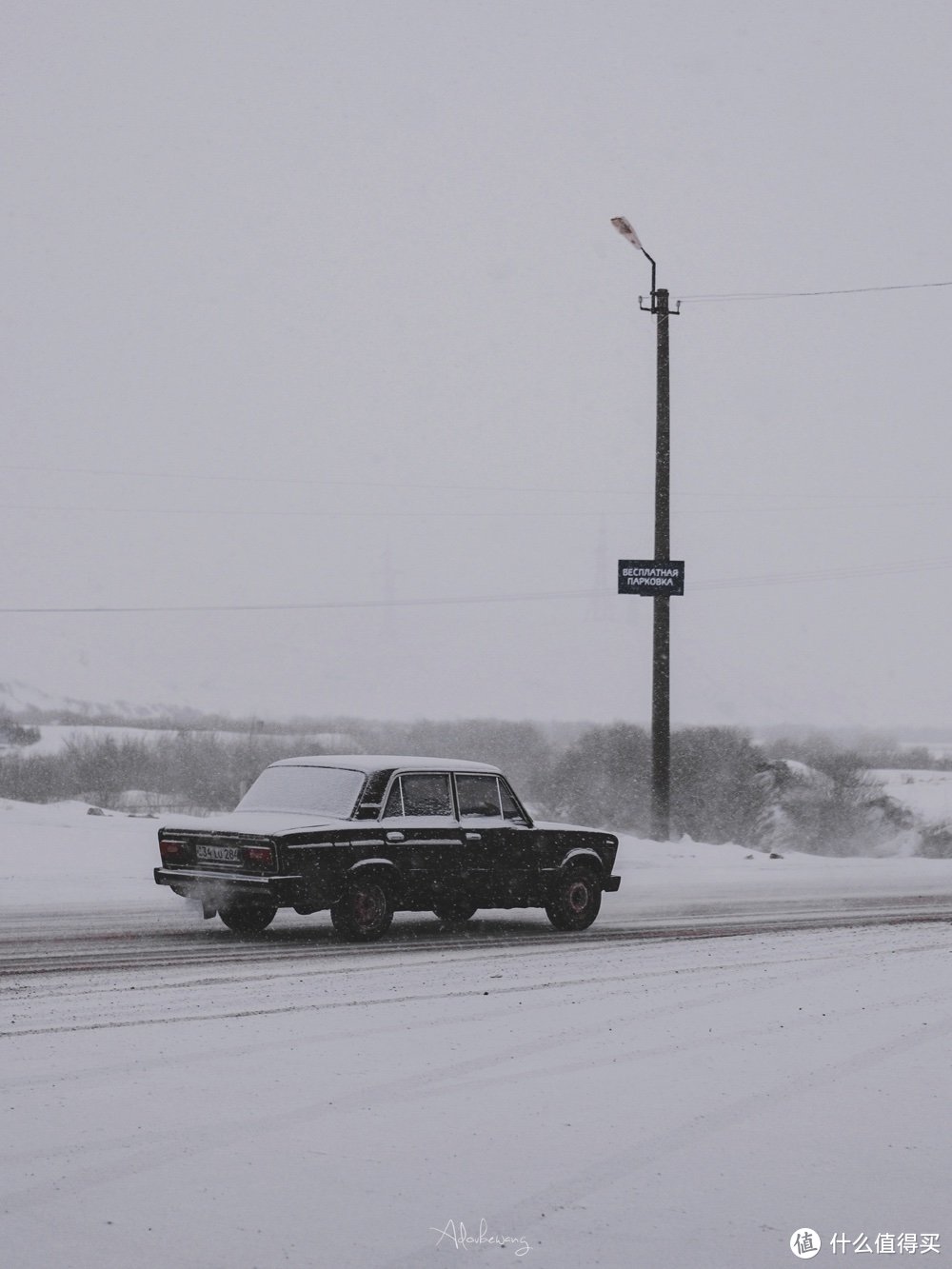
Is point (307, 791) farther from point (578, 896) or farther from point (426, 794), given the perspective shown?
point (578, 896)

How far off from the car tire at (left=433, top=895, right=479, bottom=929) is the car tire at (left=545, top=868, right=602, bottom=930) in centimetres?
70

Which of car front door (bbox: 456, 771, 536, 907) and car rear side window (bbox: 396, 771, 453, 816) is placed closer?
car rear side window (bbox: 396, 771, 453, 816)

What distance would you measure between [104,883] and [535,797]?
98.4ft

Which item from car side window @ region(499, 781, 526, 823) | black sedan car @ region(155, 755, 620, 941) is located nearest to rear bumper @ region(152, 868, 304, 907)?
black sedan car @ region(155, 755, 620, 941)

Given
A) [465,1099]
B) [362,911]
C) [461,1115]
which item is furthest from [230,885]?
[461,1115]

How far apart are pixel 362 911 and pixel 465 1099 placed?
18.2 ft

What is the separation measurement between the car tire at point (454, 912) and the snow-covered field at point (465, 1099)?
56 centimetres

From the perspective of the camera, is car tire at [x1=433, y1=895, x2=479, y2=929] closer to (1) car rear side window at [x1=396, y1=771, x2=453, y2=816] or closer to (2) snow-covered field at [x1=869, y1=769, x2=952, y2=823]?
(1) car rear side window at [x1=396, y1=771, x2=453, y2=816]

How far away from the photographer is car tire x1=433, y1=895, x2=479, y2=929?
13281 mm

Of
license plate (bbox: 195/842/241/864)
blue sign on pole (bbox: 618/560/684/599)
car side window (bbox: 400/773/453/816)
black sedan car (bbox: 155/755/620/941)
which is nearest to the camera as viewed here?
black sedan car (bbox: 155/755/620/941)

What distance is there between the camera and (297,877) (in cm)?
1175

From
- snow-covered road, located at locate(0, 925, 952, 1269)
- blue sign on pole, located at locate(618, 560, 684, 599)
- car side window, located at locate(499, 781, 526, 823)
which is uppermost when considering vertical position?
blue sign on pole, located at locate(618, 560, 684, 599)

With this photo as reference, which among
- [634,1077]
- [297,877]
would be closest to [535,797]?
[297,877]

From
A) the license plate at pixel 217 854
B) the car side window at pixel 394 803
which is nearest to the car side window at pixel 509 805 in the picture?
the car side window at pixel 394 803
